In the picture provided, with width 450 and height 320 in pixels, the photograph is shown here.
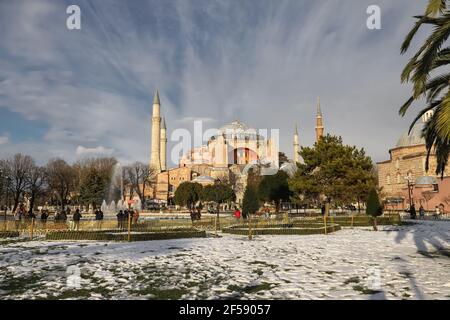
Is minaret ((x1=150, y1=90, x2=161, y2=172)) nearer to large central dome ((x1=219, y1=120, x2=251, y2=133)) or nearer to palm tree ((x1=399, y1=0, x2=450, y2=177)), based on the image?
large central dome ((x1=219, y1=120, x2=251, y2=133))

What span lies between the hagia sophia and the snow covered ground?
5949 centimetres

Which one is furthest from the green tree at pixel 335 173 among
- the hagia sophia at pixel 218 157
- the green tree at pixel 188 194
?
the hagia sophia at pixel 218 157

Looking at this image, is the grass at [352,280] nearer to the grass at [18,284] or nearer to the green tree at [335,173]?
the grass at [18,284]

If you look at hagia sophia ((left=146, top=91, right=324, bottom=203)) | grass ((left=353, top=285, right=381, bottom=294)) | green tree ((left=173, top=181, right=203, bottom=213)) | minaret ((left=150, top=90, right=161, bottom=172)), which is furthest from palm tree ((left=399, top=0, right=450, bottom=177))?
minaret ((left=150, top=90, right=161, bottom=172))

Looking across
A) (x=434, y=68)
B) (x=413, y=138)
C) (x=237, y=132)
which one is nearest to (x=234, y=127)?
(x=237, y=132)

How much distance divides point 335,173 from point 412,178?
34045 millimetres

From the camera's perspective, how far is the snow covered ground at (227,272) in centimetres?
620

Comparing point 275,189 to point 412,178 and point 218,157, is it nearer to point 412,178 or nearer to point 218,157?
point 412,178

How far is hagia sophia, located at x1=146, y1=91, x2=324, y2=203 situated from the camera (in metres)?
74.4

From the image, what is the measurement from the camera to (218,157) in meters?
89.4

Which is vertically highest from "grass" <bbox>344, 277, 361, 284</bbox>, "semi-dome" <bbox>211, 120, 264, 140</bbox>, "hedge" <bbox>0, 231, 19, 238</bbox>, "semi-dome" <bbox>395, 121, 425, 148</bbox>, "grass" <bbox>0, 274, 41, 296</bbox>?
"semi-dome" <bbox>211, 120, 264, 140</bbox>

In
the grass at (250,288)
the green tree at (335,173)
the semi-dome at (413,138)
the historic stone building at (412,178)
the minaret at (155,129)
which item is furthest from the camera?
the minaret at (155,129)

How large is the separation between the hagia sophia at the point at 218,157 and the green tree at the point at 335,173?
1633 inches
